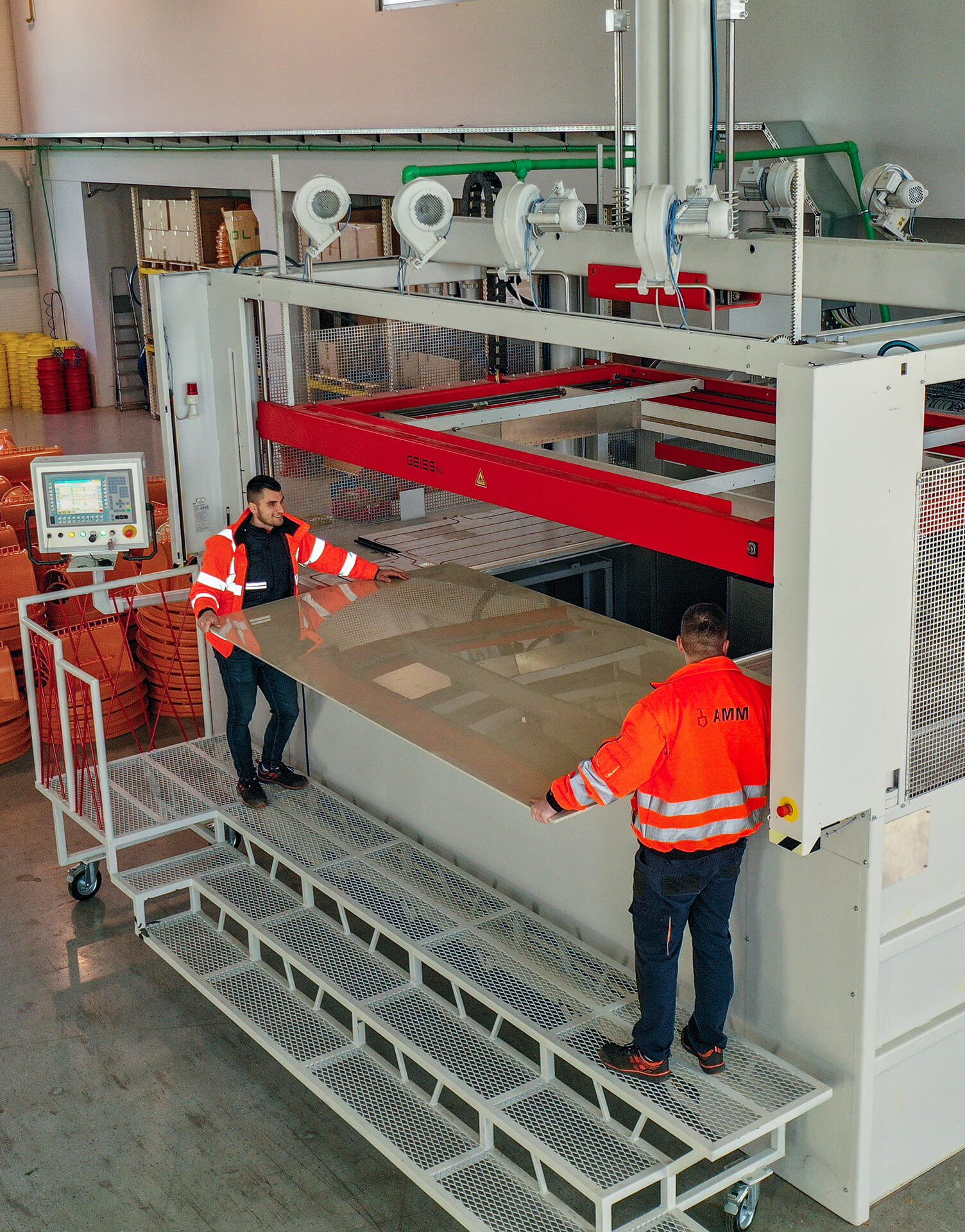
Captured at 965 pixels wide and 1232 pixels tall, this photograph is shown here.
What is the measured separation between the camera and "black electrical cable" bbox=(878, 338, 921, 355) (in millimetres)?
3223

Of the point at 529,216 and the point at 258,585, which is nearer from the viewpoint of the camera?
the point at 529,216

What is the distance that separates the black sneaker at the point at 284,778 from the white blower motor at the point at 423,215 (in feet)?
8.09

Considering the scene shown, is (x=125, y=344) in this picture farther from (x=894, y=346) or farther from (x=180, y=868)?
(x=894, y=346)

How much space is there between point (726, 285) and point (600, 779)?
249 cm

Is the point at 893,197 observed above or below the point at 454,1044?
above

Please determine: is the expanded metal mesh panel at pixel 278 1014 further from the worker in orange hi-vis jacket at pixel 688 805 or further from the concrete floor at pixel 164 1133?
the worker in orange hi-vis jacket at pixel 688 805

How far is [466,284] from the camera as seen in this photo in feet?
23.6

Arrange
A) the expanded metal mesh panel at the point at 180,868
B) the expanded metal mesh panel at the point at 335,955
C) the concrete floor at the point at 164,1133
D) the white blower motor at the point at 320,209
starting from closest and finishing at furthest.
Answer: the concrete floor at the point at 164,1133
the expanded metal mesh panel at the point at 335,955
the white blower motor at the point at 320,209
the expanded metal mesh panel at the point at 180,868

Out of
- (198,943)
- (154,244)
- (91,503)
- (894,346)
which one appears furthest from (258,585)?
(154,244)

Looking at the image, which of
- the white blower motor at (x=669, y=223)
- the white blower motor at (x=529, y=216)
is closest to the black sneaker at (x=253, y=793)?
the white blower motor at (x=529, y=216)

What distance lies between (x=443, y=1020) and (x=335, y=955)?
588 millimetres

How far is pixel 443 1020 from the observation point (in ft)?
14.7

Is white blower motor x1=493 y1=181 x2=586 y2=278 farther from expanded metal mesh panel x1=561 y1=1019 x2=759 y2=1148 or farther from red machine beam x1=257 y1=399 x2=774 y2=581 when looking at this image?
expanded metal mesh panel x1=561 y1=1019 x2=759 y2=1148

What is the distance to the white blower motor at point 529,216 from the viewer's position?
173 inches
